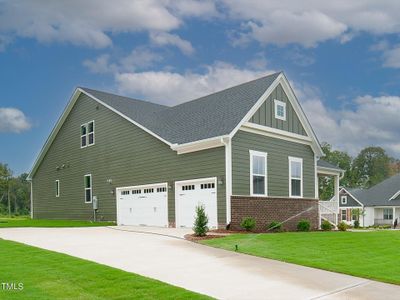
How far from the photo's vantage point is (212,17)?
19.7m

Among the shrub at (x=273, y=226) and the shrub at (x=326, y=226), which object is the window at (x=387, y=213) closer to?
the shrub at (x=326, y=226)

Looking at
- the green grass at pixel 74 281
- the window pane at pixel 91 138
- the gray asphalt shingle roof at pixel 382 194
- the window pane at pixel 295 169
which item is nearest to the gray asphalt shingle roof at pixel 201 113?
the window pane at pixel 91 138

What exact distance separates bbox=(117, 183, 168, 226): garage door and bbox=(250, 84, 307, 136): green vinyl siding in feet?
17.3

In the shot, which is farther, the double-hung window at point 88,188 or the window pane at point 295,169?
the double-hung window at point 88,188

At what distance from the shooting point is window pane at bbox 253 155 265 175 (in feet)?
66.6

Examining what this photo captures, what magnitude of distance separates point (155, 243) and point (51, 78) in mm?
12425

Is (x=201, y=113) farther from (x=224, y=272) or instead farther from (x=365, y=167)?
(x=365, y=167)

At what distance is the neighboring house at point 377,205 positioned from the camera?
171 feet

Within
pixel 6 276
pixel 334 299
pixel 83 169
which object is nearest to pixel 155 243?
pixel 6 276

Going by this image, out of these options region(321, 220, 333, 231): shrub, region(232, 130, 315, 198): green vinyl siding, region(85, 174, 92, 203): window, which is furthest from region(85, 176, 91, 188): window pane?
region(321, 220, 333, 231): shrub

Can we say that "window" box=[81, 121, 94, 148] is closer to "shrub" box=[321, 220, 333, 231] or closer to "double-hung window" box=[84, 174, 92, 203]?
"double-hung window" box=[84, 174, 92, 203]

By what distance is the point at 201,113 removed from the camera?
75.0 ft

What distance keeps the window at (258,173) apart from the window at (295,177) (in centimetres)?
240

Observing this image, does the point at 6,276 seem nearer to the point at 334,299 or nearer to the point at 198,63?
the point at 334,299
